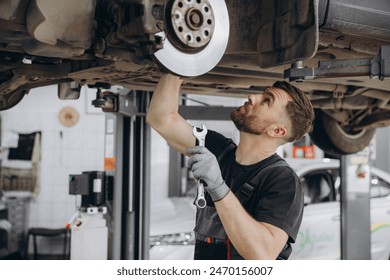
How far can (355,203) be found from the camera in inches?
109

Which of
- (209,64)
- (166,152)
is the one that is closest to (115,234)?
(209,64)

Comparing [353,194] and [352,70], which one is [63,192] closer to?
[353,194]

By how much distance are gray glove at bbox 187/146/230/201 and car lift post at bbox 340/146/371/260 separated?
194cm

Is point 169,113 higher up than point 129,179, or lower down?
higher up

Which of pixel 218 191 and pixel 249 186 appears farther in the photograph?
pixel 249 186

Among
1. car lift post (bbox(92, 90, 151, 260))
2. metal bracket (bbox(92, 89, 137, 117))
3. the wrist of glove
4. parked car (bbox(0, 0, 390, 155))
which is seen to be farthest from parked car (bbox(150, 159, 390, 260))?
the wrist of glove

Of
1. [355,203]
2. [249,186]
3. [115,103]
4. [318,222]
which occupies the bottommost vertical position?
[318,222]

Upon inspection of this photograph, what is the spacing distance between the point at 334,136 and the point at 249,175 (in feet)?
4.74

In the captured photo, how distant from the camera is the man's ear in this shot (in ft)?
4.05

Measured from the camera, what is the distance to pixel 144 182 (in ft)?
8.23

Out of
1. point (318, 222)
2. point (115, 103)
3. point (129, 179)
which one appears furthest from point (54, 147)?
point (318, 222)

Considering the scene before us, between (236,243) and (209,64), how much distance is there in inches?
16.3

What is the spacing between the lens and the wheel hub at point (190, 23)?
890mm

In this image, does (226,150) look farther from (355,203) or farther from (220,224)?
(355,203)
